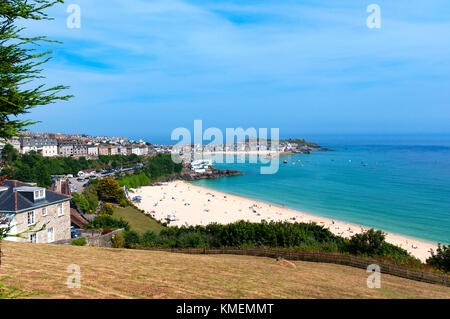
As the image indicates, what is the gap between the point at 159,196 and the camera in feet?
175

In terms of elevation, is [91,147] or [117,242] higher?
[91,147]

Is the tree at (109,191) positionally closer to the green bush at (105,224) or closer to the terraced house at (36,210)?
the green bush at (105,224)

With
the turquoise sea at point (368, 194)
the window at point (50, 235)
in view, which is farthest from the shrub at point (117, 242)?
the turquoise sea at point (368, 194)

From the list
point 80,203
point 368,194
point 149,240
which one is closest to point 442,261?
point 149,240

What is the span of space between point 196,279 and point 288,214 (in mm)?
34745

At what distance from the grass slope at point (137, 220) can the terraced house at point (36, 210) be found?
9.84 m

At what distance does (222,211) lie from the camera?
42.7m

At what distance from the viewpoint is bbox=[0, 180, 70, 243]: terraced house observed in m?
15.1

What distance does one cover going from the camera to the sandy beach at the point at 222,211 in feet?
103

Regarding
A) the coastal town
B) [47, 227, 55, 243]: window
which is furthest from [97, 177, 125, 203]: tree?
[47, 227, 55, 243]: window

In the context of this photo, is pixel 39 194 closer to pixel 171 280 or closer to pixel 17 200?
pixel 17 200

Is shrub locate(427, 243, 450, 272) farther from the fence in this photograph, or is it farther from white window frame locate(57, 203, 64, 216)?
white window frame locate(57, 203, 64, 216)

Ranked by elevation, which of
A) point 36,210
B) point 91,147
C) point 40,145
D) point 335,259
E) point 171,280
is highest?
point 91,147

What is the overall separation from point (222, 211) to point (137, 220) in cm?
1364
